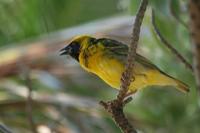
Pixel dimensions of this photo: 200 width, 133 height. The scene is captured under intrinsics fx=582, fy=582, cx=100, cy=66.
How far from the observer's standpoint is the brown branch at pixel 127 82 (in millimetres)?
1298

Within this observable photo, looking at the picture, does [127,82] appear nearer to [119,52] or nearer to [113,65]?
[113,65]

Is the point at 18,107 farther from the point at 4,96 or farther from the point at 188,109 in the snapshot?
the point at 188,109

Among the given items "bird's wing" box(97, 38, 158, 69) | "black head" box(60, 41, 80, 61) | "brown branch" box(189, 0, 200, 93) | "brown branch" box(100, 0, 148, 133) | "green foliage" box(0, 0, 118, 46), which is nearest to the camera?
"brown branch" box(189, 0, 200, 93)

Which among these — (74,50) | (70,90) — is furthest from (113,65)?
(70,90)

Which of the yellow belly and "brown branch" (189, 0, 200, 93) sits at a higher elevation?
"brown branch" (189, 0, 200, 93)

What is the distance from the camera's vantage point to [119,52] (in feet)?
8.32

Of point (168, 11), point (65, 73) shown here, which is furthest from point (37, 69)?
point (168, 11)

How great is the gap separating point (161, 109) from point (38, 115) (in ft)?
3.21

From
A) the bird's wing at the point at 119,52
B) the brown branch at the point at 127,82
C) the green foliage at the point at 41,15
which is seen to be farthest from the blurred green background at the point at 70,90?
the brown branch at the point at 127,82

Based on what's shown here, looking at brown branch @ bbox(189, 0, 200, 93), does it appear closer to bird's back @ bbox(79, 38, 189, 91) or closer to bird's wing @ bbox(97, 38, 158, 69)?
bird's back @ bbox(79, 38, 189, 91)

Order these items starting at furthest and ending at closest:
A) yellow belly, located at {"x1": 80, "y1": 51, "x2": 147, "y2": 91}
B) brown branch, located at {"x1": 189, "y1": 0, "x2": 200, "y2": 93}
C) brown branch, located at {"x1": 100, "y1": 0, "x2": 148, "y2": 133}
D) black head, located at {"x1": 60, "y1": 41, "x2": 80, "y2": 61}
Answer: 1. black head, located at {"x1": 60, "y1": 41, "x2": 80, "y2": 61}
2. yellow belly, located at {"x1": 80, "y1": 51, "x2": 147, "y2": 91}
3. brown branch, located at {"x1": 100, "y1": 0, "x2": 148, "y2": 133}
4. brown branch, located at {"x1": 189, "y1": 0, "x2": 200, "y2": 93}

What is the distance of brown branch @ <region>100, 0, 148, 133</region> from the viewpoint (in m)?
1.30

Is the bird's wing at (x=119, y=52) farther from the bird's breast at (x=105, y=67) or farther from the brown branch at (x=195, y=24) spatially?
the brown branch at (x=195, y=24)

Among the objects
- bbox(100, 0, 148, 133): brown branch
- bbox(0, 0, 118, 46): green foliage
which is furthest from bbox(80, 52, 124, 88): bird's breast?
bbox(0, 0, 118, 46): green foliage
